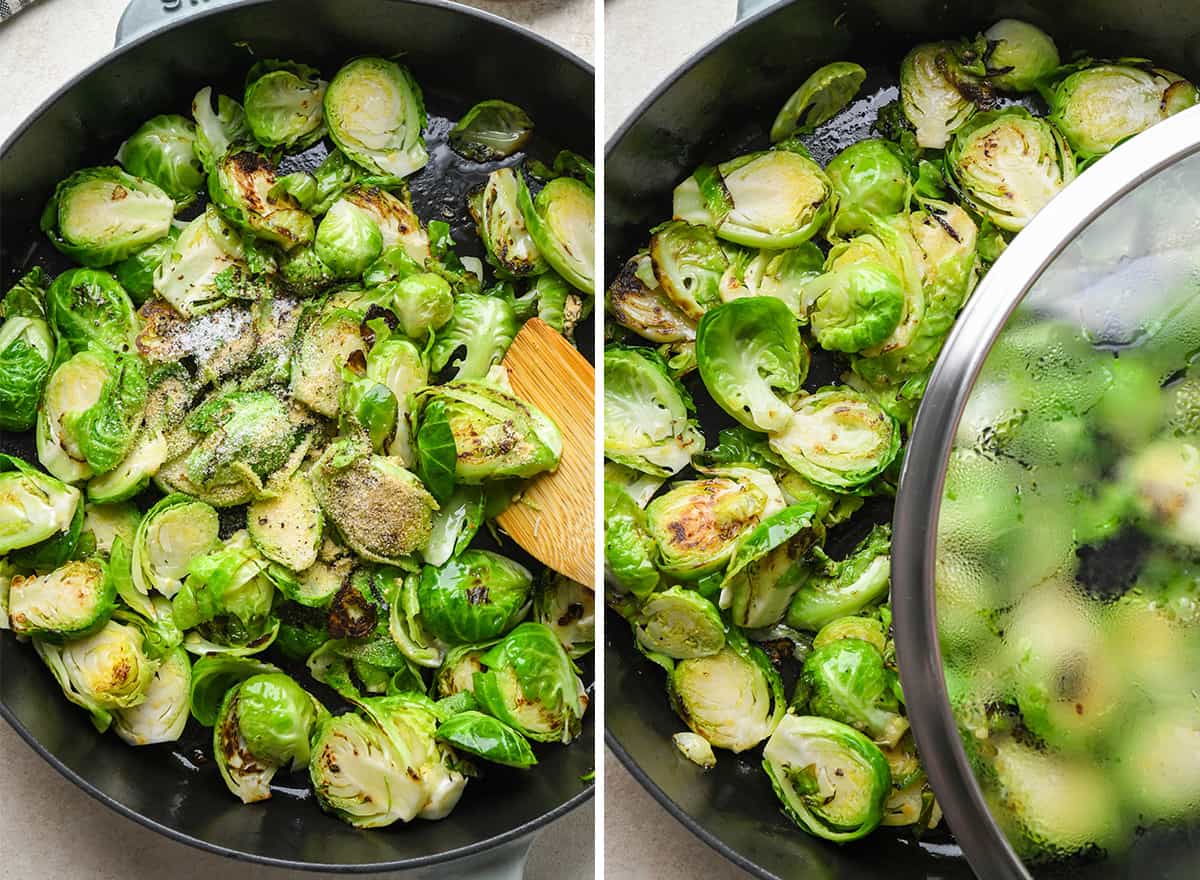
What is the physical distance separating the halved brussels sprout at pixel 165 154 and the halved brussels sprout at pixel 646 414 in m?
0.81

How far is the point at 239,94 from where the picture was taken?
1.88m

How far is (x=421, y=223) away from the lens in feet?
6.23

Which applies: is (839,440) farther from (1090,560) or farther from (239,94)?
(239,94)

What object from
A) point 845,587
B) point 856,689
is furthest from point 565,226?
point 856,689

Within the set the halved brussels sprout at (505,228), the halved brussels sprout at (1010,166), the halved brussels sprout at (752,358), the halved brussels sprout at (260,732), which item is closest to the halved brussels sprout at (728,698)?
the halved brussels sprout at (752,358)

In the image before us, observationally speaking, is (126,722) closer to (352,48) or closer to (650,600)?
(650,600)

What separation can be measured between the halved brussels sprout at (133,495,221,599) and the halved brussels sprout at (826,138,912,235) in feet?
3.93

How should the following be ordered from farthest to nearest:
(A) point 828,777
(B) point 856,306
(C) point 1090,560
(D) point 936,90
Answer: (D) point 936,90 < (B) point 856,306 < (A) point 828,777 < (C) point 1090,560

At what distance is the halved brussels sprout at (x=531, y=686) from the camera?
67.0 inches

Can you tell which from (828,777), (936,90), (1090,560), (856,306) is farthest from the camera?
(936,90)

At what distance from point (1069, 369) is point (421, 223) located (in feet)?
3.98

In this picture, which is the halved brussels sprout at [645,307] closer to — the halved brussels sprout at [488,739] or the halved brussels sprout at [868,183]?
the halved brussels sprout at [868,183]

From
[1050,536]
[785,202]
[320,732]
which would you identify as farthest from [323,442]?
[1050,536]

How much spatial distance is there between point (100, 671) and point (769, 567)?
1.07m
